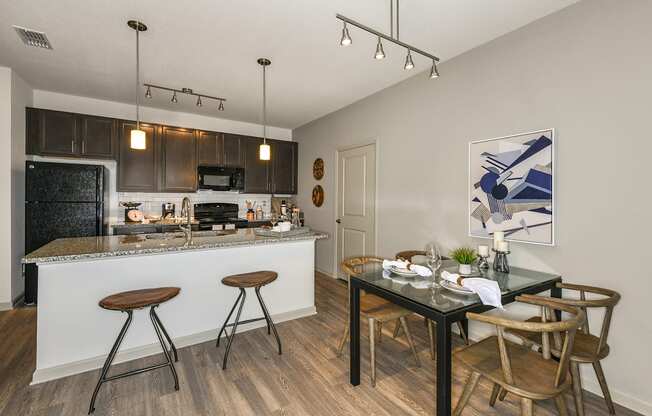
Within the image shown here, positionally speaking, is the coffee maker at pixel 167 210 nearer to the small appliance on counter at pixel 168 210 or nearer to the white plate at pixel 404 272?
the small appliance on counter at pixel 168 210

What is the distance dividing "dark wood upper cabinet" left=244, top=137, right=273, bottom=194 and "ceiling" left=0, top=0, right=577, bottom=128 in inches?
50.1

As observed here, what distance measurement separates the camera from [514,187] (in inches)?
95.3

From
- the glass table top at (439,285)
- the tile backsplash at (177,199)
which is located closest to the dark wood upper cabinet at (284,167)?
the tile backsplash at (177,199)

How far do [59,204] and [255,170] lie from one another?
267cm

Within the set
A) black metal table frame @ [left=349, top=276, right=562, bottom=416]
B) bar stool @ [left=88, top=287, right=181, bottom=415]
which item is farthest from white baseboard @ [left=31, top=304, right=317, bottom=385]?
black metal table frame @ [left=349, top=276, right=562, bottom=416]

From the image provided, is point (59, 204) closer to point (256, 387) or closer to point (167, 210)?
point (167, 210)

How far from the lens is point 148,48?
2.75 metres

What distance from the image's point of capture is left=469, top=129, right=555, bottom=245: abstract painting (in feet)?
7.35

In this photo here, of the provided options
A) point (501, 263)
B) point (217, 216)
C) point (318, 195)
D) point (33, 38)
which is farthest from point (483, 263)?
point (33, 38)

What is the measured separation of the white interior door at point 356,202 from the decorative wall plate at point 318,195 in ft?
1.65

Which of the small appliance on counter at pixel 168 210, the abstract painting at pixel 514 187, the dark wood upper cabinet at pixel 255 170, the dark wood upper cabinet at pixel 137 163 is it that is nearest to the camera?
the abstract painting at pixel 514 187

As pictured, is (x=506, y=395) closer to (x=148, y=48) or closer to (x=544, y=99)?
(x=544, y=99)

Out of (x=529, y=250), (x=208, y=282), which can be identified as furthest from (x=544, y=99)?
(x=208, y=282)

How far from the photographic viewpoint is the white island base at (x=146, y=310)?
83.7 inches
